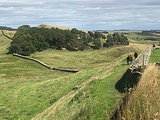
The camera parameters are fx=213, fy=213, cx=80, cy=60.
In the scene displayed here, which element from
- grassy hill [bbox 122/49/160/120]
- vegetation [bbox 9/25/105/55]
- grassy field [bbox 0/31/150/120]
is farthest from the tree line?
grassy hill [bbox 122/49/160/120]

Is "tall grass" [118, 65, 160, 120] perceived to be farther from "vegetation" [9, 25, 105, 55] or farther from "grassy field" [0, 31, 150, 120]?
"vegetation" [9, 25, 105, 55]

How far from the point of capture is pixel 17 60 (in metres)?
59.3

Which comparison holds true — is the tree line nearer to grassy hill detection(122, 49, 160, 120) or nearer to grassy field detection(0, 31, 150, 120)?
grassy field detection(0, 31, 150, 120)

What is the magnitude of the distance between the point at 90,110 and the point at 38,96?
15.3m

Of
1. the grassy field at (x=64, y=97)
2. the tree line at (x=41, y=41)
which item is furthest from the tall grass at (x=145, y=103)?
the tree line at (x=41, y=41)

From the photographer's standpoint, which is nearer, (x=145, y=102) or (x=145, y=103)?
(x=145, y=103)

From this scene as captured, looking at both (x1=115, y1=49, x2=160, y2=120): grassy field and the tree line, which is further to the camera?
the tree line

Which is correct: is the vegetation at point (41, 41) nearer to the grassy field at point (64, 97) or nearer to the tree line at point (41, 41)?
the tree line at point (41, 41)

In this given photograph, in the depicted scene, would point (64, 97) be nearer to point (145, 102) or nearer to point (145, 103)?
point (145, 102)

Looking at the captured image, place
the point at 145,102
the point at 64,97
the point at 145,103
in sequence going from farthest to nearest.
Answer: the point at 64,97, the point at 145,102, the point at 145,103

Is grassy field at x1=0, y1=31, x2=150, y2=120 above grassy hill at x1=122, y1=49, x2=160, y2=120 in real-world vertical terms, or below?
below

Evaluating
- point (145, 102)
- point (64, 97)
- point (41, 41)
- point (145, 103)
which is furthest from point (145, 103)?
point (41, 41)

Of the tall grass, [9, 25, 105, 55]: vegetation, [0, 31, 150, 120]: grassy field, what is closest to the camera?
the tall grass

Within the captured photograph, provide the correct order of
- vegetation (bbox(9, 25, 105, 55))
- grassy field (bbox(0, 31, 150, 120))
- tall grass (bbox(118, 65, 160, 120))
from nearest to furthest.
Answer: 1. tall grass (bbox(118, 65, 160, 120))
2. grassy field (bbox(0, 31, 150, 120))
3. vegetation (bbox(9, 25, 105, 55))
